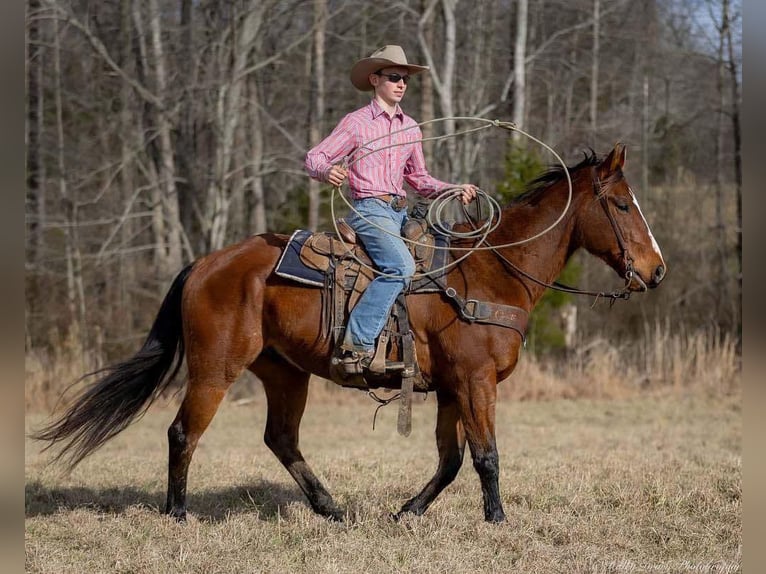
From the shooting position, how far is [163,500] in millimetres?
6758

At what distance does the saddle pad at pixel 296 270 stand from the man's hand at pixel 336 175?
606 millimetres

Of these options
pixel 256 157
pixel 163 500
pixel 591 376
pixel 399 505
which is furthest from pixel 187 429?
→ pixel 256 157

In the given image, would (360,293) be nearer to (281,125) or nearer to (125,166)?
(125,166)

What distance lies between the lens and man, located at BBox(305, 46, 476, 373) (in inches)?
215

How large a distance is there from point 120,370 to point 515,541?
302 cm

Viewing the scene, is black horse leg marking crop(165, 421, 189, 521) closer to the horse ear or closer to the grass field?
the grass field

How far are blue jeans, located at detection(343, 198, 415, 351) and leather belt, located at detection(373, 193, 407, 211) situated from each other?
0.16 ft

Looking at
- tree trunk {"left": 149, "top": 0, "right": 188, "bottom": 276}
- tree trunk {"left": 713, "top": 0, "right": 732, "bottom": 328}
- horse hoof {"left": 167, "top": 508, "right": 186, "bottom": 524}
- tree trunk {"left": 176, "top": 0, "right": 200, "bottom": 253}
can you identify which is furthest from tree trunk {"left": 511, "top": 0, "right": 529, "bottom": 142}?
horse hoof {"left": 167, "top": 508, "right": 186, "bottom": 524}

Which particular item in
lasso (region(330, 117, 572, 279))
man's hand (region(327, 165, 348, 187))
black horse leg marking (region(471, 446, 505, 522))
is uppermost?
man's hand (region(327, 165, 348, 187))

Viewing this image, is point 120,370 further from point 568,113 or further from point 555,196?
point 568,113

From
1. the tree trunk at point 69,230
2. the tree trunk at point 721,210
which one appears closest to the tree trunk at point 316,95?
the tree trunk at point 69,230

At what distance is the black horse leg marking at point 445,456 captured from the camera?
5879mm

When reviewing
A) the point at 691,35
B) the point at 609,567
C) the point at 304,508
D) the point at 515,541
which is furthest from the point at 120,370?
the point at 691,35

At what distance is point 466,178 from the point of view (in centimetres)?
1648
